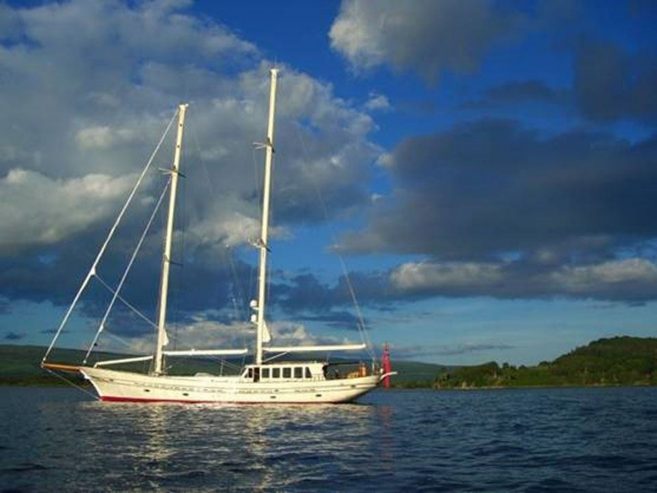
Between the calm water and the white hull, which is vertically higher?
the white hull

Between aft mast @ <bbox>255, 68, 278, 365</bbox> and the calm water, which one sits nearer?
the calm water

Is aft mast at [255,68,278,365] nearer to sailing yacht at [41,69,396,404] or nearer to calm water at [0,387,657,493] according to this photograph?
sailing yacht at [41,69,396,404]

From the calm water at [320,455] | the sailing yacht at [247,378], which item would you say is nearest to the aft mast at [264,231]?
the sailing yacht at [247,378]

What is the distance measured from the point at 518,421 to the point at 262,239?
116 ft

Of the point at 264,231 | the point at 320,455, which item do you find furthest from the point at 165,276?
the point at 320,455

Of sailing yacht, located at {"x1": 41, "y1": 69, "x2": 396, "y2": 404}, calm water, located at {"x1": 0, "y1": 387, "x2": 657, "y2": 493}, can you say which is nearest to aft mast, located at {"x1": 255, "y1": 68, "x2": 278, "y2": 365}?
sailing yacht, located at {"x1": 41, "y1": 69, "x2": 396, "y2": 404}

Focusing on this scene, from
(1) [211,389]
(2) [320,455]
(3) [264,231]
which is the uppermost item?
(3) [264,231]

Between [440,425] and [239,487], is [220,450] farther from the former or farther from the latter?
[440,425]

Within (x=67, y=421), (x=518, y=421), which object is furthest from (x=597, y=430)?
(x=67, y=421)

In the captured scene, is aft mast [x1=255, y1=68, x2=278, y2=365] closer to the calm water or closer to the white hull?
the white hull

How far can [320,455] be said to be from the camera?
37.7 metres

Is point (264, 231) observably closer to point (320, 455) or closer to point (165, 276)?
point (165, 276)

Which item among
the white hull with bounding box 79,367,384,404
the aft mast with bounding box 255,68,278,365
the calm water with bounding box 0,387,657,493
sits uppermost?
the aft mast with bounding box 255,68,278,365

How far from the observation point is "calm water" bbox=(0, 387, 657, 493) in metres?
29.0
